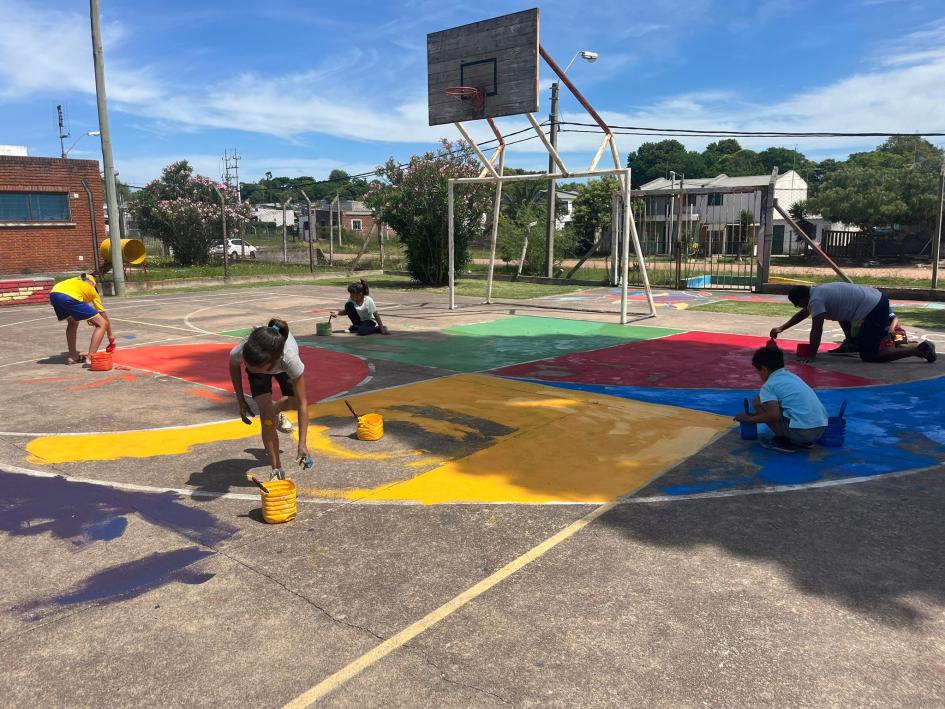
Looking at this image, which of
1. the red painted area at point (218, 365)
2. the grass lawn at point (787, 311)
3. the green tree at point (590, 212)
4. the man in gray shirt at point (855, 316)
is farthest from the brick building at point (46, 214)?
the green tree at point (590, 212)

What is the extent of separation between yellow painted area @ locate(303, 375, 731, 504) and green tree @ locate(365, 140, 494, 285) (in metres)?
16.7

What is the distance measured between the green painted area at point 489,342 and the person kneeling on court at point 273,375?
16.7ft

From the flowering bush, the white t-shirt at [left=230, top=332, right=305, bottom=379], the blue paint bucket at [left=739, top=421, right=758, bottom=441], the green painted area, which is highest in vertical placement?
the flowering bush

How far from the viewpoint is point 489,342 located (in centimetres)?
1304

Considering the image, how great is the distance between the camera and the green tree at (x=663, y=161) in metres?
126

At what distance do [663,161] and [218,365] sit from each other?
422 feet

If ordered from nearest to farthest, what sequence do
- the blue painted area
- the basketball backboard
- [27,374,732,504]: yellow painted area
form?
1. [27,374,732,504]: yellow painted area
2. the blue painted area
3. the basketball backboard

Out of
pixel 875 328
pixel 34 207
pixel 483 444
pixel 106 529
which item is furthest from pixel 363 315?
pixel 34 207

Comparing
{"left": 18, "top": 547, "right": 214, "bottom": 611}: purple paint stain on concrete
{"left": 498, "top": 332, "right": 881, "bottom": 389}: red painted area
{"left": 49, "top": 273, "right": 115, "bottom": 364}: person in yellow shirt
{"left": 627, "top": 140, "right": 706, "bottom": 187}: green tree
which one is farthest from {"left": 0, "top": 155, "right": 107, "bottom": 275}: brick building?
{"left": 627, "top": 140, "right": 706, "bottom": 187}: green tree

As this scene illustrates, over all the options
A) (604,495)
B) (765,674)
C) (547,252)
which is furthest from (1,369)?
(547,252)

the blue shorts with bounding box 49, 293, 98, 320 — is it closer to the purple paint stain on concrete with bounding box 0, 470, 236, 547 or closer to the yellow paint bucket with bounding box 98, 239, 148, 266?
the purple paint stain on concrete with bounding box 0, 470, 236, 547

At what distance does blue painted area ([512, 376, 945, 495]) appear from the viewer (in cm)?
582

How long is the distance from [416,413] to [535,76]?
979 centimetres

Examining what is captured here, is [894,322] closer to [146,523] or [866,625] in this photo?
→ [866,625]
